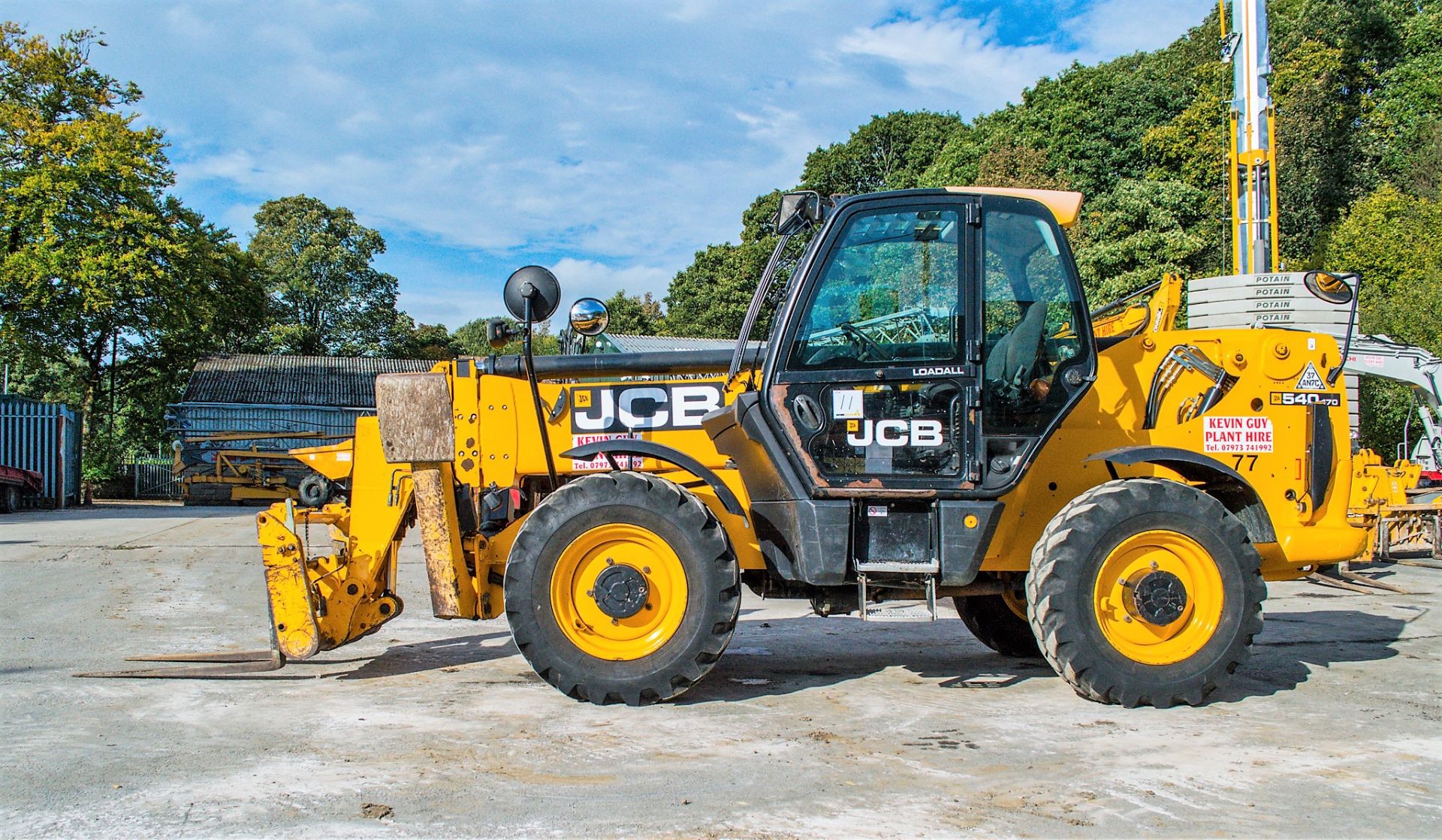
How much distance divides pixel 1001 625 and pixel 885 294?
251 centimetres

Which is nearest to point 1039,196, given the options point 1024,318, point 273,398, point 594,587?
point 1024,318

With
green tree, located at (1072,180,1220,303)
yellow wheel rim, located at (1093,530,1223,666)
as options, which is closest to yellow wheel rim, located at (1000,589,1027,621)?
yellow wheel rim, located at (1093,530,1223,666)

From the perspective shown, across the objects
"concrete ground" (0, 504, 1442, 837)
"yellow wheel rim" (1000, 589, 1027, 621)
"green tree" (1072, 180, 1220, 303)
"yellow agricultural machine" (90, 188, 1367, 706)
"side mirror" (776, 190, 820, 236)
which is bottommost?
"concrete ground" (0, 504, 1442, 837)

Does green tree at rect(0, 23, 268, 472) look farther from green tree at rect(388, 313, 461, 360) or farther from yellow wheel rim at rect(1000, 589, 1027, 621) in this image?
yellow wheel rim at rect(1000, 589, 1027, 621)

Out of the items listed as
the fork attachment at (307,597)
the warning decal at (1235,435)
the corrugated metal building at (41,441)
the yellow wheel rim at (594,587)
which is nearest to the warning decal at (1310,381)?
the warning decal at (1235,435)

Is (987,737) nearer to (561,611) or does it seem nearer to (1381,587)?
(561,611)

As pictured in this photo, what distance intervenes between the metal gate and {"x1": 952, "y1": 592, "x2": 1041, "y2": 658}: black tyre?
35.3 meters

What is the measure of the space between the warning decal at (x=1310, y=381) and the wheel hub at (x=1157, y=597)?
1.53m

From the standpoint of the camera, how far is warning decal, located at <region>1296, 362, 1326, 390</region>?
5.75m

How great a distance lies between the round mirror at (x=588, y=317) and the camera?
5332 millimetres

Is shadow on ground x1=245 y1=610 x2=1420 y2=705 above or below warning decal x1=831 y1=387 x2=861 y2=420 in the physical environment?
below

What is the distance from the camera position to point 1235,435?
5703mm

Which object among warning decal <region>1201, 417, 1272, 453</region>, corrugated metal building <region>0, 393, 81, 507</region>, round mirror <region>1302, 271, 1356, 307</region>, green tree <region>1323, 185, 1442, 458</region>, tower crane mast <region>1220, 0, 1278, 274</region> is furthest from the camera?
corrugated metal building <region>0, 393, 81, 507</region>

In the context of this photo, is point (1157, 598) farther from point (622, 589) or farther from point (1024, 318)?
point (622, 589)
